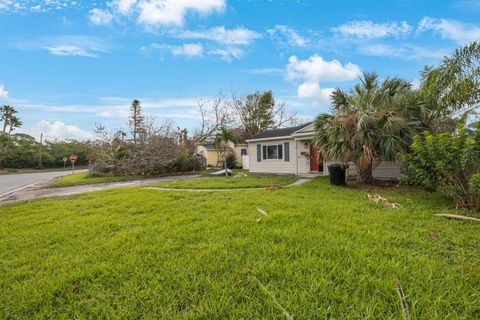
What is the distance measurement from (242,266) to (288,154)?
36.9ft

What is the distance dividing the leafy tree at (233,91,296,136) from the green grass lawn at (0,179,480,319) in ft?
78.6

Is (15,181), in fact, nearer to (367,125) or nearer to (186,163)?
(186,163)

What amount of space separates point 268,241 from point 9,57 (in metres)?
12.4

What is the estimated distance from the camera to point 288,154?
43.8ft

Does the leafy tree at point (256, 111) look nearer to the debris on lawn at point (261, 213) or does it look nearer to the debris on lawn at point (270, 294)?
the debris on lawn at point (261, 213)

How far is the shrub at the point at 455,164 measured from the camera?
4605 mm

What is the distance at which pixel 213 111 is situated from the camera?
72.9 feet

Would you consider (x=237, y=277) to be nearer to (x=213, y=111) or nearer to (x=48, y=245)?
(x=48, y=245)

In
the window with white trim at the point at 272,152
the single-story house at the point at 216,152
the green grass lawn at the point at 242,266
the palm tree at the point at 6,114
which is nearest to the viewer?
the green grass lawn at the point at 242,266

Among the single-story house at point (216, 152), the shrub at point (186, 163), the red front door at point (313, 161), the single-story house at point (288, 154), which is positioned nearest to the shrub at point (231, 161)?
the single-story house at point (216, 152)

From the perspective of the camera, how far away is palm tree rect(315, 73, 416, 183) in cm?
723

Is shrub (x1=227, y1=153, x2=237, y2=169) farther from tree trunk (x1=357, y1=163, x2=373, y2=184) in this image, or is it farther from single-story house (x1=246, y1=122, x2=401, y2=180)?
tree trunk (x1=357, y1=163, x2=373, y2=184)

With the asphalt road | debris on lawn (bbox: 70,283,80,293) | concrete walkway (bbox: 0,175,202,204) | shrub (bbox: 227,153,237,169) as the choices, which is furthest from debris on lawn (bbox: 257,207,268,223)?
shrub (bbox: 227,153,237,169)

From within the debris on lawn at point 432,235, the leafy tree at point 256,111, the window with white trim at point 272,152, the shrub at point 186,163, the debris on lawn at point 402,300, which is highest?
the leafy tree at point 256,111
